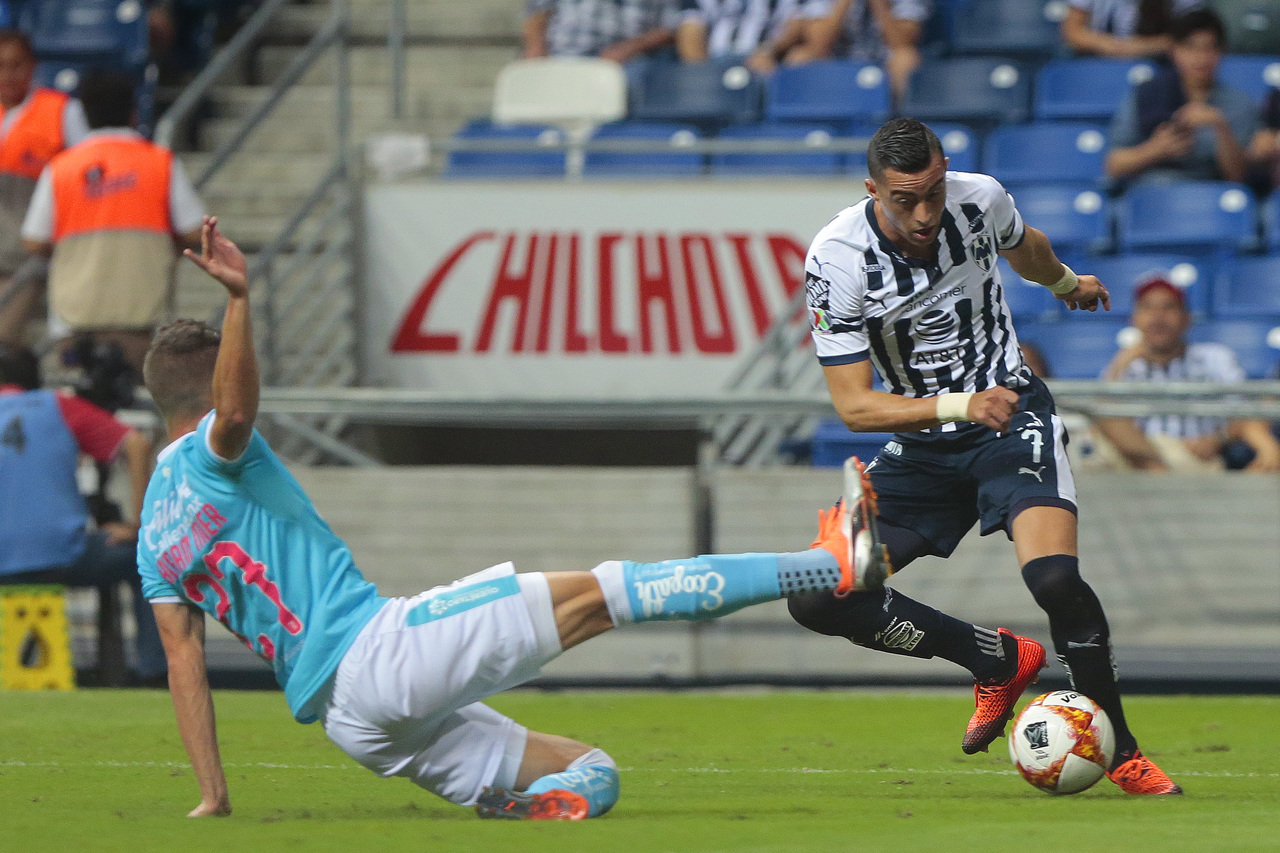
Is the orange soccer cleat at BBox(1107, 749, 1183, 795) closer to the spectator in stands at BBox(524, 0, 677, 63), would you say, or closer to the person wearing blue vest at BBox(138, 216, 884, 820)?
the person wearing blue vest at BBox(138, 216, 884, 820)

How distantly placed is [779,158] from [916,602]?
6633 millimetres

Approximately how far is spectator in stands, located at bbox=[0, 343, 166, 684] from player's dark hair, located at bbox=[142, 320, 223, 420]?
4268 mm

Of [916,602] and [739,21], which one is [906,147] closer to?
[916,602]

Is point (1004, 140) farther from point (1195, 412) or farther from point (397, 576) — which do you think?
point (397, 576)

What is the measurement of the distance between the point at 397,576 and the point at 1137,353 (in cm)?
431

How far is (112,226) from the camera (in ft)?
32.6

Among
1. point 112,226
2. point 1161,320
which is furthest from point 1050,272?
point 112,226

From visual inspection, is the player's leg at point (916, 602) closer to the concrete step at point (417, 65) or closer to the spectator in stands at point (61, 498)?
the spectator in stands at point (61, 498)

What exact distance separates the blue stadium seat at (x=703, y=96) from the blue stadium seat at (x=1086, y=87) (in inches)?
82.5

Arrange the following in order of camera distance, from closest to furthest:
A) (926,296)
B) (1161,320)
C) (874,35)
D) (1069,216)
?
(926,296), (1161,320), (1069,216), (874,35)

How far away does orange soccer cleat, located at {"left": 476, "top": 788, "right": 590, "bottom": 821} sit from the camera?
4.68m

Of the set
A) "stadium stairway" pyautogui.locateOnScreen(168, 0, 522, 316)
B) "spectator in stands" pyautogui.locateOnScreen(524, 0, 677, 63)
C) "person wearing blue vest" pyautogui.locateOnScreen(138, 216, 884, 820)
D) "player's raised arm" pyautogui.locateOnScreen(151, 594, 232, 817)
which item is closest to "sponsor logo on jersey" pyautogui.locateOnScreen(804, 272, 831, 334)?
"person wearing blue vest" pyautogui.locateOnScreen(138, 216, 884, 820)

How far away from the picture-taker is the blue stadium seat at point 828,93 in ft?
40.1

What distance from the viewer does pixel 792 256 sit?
1090 cm
